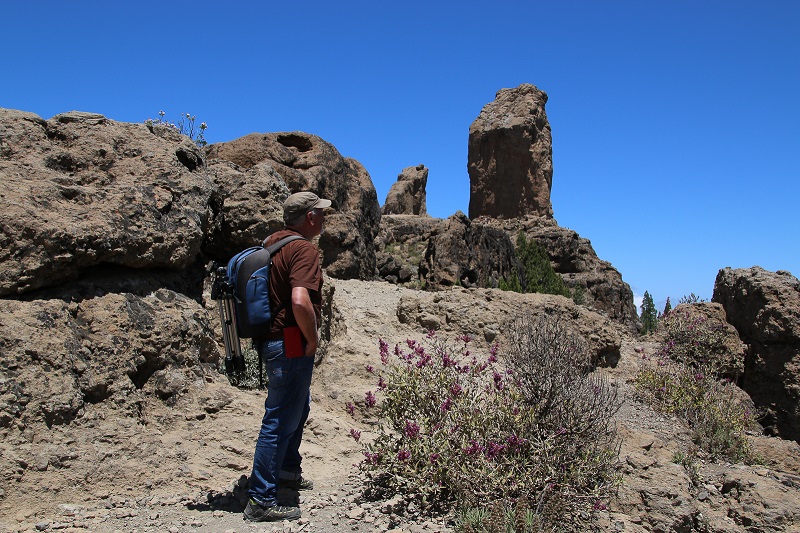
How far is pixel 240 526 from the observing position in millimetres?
3641

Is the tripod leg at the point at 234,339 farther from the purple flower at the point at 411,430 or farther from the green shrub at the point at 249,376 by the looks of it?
the green shrub at the point at 249,376

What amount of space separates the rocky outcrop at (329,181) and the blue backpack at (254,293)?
7174 millimetres

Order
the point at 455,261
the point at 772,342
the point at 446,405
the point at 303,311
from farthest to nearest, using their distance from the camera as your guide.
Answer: the point at 455,261 < the point at 772,342 < the point at 446,405 < the point at 303,311

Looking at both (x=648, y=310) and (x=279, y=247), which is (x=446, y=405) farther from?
(x=648, y=310)

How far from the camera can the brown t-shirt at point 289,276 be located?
3.64 meters

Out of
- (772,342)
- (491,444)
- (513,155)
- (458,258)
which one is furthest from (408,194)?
(491,444)

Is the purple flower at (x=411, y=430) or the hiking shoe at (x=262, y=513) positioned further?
the purple flower at (x=411, y=430)

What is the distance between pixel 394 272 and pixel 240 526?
1535 centimetres

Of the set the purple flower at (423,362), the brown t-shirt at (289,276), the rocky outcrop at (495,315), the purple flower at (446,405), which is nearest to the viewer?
the brown t-shirt at (289,276)

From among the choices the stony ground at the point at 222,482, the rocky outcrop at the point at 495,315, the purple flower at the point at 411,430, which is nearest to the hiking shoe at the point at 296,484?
the stony ground at the point at 222,482

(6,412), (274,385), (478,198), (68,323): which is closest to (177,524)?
(274,385)

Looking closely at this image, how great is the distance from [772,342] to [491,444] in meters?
8.16

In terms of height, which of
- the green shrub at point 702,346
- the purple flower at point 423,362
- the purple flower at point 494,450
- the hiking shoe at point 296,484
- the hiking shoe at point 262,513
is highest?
the green shrub at point 702,346

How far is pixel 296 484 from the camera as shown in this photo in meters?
4.20
